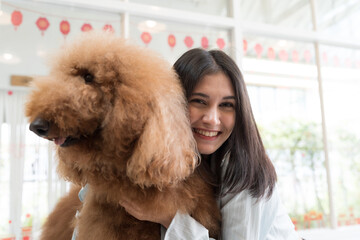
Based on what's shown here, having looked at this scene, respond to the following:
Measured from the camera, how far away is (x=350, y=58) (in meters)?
3.32

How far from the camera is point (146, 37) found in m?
2.46

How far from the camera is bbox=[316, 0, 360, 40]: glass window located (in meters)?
3.21

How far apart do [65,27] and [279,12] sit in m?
1.99

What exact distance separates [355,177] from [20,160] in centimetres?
308

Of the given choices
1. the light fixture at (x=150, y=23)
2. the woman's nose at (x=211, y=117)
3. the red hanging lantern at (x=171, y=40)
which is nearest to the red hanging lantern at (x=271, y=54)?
the red hanging lantern at (x=171, y=40)

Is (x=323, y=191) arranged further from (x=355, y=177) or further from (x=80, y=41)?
(x=80, y=41)

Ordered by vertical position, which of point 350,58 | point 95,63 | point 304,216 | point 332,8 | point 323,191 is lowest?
point 304,216

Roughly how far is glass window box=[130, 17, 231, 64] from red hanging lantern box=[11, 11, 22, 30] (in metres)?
0.76

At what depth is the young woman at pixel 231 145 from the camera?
114 centimetres

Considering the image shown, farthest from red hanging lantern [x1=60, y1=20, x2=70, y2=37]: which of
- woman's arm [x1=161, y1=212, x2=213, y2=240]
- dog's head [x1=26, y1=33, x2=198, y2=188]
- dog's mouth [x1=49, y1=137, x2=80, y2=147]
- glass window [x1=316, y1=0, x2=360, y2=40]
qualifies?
glass window [x1=316, y1=0, x2=360, y2=40]

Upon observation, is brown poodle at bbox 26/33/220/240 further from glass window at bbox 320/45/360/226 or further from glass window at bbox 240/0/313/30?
glass window at bbox 320/45/360/226

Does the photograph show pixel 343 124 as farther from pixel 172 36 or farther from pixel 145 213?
pixel 145 213

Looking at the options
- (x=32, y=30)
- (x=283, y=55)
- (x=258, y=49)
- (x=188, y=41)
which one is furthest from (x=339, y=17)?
(x=32, y=30)

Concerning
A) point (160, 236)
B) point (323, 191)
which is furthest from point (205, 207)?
point (323, 191)
